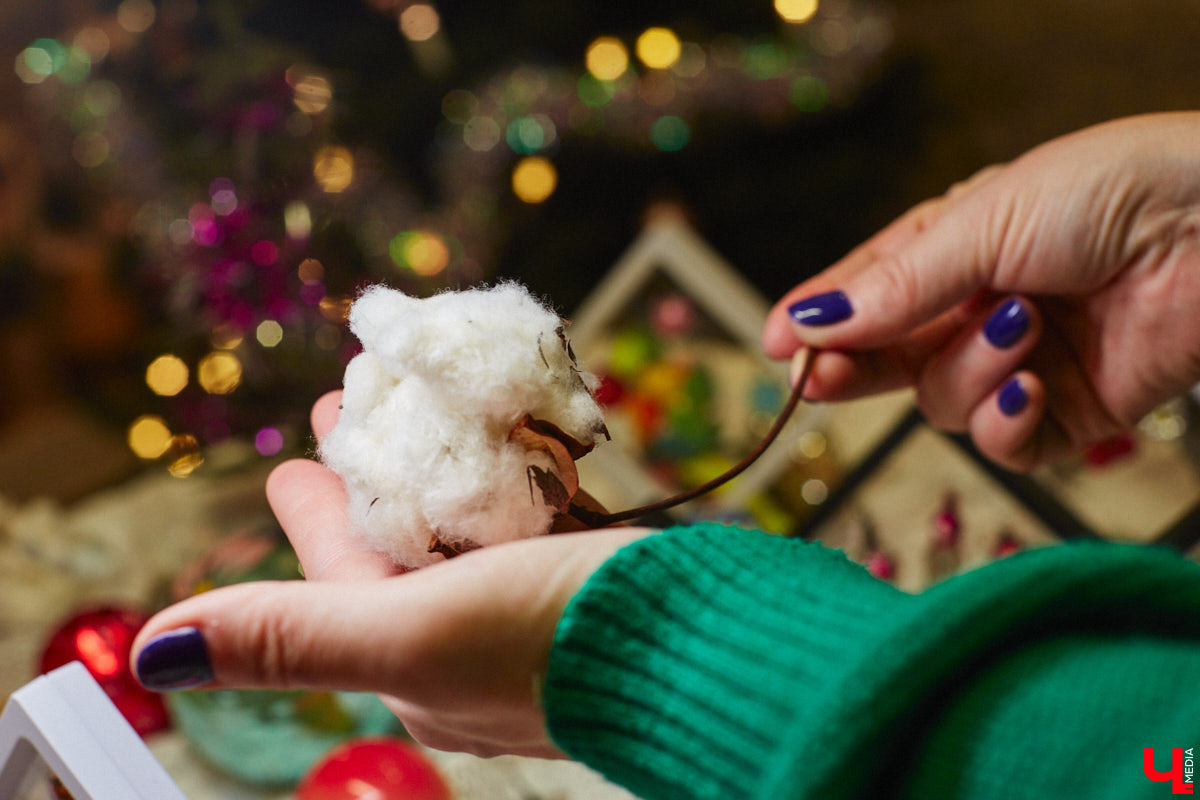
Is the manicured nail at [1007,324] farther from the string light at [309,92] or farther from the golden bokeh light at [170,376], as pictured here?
the golden bokeh light at [170,376]

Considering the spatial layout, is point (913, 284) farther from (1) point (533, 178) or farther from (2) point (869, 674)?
(1) point (533, 178)

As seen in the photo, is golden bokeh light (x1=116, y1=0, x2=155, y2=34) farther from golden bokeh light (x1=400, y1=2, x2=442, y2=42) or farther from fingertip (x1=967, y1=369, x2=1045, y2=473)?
fingertip (x1=967, y1=369, x2=1045, y2=473)

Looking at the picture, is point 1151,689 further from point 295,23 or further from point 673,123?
point 295,23

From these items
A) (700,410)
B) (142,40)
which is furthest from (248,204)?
(700,410)

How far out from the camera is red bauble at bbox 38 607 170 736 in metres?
1.03

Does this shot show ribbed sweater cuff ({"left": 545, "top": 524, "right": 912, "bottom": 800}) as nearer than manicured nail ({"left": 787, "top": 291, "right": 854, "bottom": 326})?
Yes

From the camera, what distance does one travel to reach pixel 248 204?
1.14m

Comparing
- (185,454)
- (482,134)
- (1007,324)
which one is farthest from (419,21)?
(1007,324)

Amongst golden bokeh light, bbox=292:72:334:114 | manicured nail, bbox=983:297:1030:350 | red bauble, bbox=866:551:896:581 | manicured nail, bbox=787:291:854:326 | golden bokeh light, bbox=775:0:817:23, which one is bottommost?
red bauble, bbox=866:551:896:581

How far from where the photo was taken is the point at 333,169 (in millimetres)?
1229

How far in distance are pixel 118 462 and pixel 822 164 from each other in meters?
1.64

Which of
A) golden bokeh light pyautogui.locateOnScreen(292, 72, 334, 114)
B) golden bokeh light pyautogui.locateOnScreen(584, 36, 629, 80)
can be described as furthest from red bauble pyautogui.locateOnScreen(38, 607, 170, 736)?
golden bokeh light pyautogui.locateOnScreen(584, 36, 629, 80)

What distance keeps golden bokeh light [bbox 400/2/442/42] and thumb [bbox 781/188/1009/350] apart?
100 centimetres

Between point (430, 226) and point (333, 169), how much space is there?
0.19 metres
